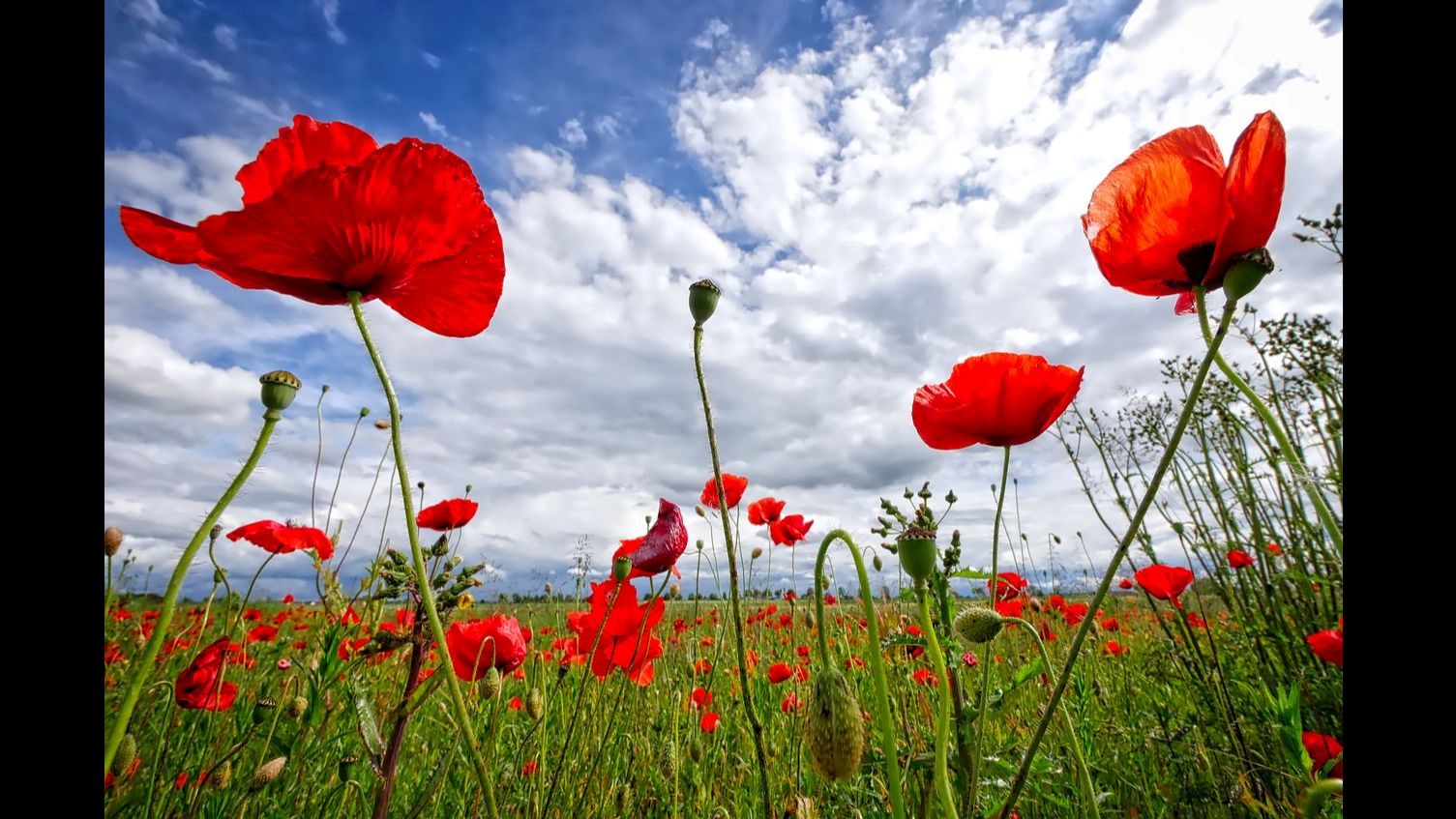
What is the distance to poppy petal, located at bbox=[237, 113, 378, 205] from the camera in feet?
2.96

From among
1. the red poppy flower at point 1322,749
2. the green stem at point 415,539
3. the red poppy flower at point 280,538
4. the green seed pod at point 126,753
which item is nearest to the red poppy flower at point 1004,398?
the green stem at point 415,539

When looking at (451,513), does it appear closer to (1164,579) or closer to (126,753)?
(126,753)

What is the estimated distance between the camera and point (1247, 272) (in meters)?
0.77

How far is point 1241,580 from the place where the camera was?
10.6 ft

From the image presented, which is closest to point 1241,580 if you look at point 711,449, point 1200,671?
point 1200,671

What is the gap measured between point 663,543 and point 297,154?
0.99 meters

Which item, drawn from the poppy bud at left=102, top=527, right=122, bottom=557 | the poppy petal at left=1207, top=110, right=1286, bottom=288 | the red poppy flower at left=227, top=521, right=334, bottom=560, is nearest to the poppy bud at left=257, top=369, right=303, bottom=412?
the poppy petal at left=1207, top=110, right=1286, bottom=288

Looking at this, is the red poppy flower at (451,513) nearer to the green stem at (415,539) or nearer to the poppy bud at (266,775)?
the poppy bud at (266,775)

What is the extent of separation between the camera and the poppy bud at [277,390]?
867mm

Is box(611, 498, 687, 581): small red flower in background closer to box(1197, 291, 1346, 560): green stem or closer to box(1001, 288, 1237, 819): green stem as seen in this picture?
box(1001, 288, 1237, 819): green stem

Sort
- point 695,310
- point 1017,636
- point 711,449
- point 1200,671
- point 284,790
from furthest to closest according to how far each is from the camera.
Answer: point 1017,636 → point 1200,671 → point 284,790 → point 695,310 → point 711,449
